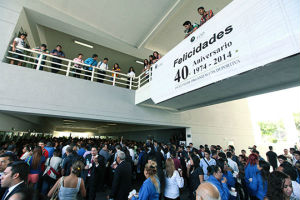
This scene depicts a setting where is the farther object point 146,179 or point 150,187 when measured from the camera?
point 146,179

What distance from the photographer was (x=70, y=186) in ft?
7.89

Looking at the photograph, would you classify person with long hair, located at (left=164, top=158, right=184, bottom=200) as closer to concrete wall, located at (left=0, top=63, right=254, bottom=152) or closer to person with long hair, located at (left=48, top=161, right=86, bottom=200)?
person with long hair, located at (left=48, top=161, right=86, bottom=200)

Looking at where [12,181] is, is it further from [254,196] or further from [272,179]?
[254,196]

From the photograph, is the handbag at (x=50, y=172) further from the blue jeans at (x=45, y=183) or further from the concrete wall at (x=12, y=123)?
the concrete wall at (x=12, y=123)

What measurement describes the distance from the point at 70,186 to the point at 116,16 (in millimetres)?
9318

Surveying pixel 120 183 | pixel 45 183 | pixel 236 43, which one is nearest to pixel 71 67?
pixel 45 183

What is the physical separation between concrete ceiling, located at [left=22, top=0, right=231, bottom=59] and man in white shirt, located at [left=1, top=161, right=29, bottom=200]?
8.77 m

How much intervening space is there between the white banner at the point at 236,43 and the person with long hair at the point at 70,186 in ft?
13.2

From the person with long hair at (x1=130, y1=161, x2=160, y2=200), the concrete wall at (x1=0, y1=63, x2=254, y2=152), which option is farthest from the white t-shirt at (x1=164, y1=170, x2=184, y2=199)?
the concrete wall at (x1=0, y1=63, x2=254, y2=152)

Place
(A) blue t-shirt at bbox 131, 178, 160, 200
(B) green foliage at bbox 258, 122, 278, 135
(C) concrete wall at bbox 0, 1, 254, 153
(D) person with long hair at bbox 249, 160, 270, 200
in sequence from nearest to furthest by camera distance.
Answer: (A) blue t-shirt at bbox 131, 178, 160, 200 → (D) person with long hair at bbox 249, 160, 270, 200 → (C) concrete wall at bbox 0, 1, 254, 153 → (B) green foliage at bbox 258, 122, 278, 135

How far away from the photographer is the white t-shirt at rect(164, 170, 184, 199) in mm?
2943

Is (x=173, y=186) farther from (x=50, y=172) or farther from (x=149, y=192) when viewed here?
(x=50, y=172)

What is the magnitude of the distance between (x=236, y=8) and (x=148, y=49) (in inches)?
352

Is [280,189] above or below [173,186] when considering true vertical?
above
